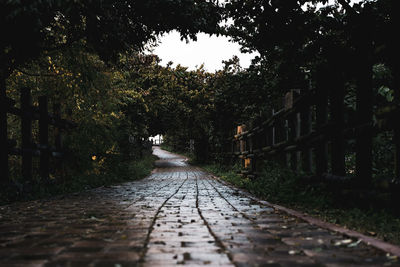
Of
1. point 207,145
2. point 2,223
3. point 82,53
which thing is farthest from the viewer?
point 207,145

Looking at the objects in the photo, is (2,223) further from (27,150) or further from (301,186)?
(301,186)

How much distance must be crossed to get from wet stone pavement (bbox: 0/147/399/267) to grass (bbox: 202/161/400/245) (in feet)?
1.20

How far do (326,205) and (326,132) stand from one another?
1032 mm

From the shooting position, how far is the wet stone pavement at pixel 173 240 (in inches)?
99.9

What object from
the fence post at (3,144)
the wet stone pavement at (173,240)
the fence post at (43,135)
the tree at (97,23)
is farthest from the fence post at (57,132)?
the wet stone pavement at (173,240)

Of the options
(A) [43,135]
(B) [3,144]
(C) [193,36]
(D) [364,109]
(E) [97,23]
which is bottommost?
(B) [3,144]

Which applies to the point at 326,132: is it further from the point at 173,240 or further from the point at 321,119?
the point at 173,240

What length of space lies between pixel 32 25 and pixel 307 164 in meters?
4.91

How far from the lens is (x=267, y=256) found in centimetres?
267

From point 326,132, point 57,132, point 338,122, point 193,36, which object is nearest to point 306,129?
point 326,132

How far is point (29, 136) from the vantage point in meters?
7.70

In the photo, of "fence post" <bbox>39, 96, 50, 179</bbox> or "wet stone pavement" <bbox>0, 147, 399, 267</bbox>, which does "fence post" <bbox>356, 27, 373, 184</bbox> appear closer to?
"wet stone pavement" <bbox>0, 147, 399, 267</bbox>

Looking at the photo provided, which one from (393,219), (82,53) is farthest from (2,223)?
(82,53)

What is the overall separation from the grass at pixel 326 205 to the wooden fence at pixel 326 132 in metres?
0.26
